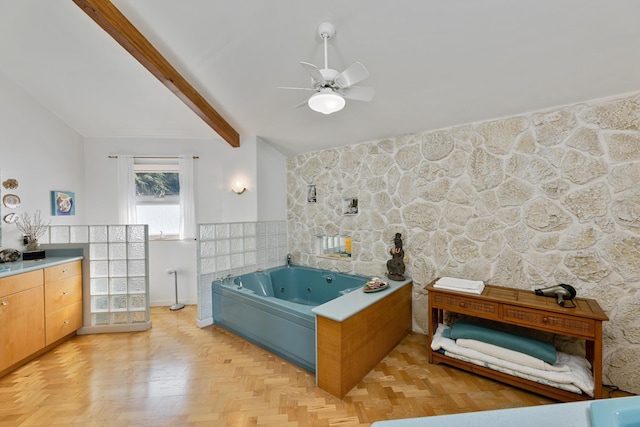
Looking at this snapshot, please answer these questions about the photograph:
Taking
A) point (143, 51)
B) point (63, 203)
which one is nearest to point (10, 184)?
point (63, 203)

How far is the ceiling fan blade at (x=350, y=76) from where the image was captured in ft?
5.25

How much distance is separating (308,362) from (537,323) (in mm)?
1863

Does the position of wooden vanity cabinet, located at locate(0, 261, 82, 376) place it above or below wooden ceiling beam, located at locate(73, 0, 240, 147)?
below

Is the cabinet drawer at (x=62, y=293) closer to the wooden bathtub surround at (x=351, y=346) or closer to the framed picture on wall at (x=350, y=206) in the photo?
the wooden bathtub surround at (x=351, y=346)

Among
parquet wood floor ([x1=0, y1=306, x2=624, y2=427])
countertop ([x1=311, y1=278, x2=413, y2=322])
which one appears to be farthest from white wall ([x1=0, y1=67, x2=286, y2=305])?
countertop ([x1=311, y1=278, x2=413, y2=322])

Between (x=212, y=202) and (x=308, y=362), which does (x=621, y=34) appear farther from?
(x=212, y=202)

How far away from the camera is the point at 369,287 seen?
2.62 meters

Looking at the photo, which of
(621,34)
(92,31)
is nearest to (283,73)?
(92,31)

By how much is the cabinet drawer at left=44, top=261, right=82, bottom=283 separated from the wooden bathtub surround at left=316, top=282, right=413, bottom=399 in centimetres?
282

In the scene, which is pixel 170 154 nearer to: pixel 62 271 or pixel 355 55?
pixel 62 271

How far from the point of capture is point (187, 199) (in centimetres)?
393

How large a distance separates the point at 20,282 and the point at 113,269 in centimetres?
80

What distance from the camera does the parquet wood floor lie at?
6.06 feet

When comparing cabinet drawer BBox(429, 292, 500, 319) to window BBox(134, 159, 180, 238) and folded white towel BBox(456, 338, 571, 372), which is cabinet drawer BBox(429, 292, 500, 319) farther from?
window BBox(134, 159, 180, 238)
